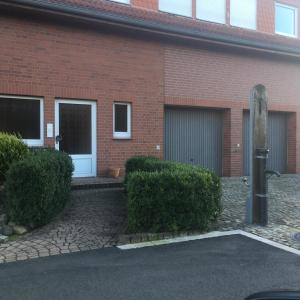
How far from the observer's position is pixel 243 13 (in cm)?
1659

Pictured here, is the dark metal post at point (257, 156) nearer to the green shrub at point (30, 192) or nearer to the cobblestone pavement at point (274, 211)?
the cobblestone pavement at point (274, 211)

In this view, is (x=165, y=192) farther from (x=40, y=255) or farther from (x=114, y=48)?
(x=114, y=48)

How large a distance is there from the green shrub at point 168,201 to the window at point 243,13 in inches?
403

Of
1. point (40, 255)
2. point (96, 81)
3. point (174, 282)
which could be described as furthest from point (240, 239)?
point (96, 81)

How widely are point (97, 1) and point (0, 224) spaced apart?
→ 26.1 feet

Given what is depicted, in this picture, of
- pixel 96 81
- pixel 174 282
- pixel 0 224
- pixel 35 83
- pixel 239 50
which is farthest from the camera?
pixel 239 50

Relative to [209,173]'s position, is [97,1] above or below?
above

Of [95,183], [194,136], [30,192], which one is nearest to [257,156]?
[30,192]

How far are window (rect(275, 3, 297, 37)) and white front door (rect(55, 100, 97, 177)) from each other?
8.86 meters

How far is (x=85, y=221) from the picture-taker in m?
8.19

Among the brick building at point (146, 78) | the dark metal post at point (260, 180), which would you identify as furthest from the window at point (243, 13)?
the dark metal post at point (260, 180)

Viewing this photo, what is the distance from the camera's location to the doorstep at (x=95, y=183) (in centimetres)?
1138

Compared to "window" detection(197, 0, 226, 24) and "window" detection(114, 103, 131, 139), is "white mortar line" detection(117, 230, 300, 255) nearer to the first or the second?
"window" detection(114, 103, 131, 139)

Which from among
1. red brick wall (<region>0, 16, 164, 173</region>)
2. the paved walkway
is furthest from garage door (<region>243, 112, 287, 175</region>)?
the paved walkway
